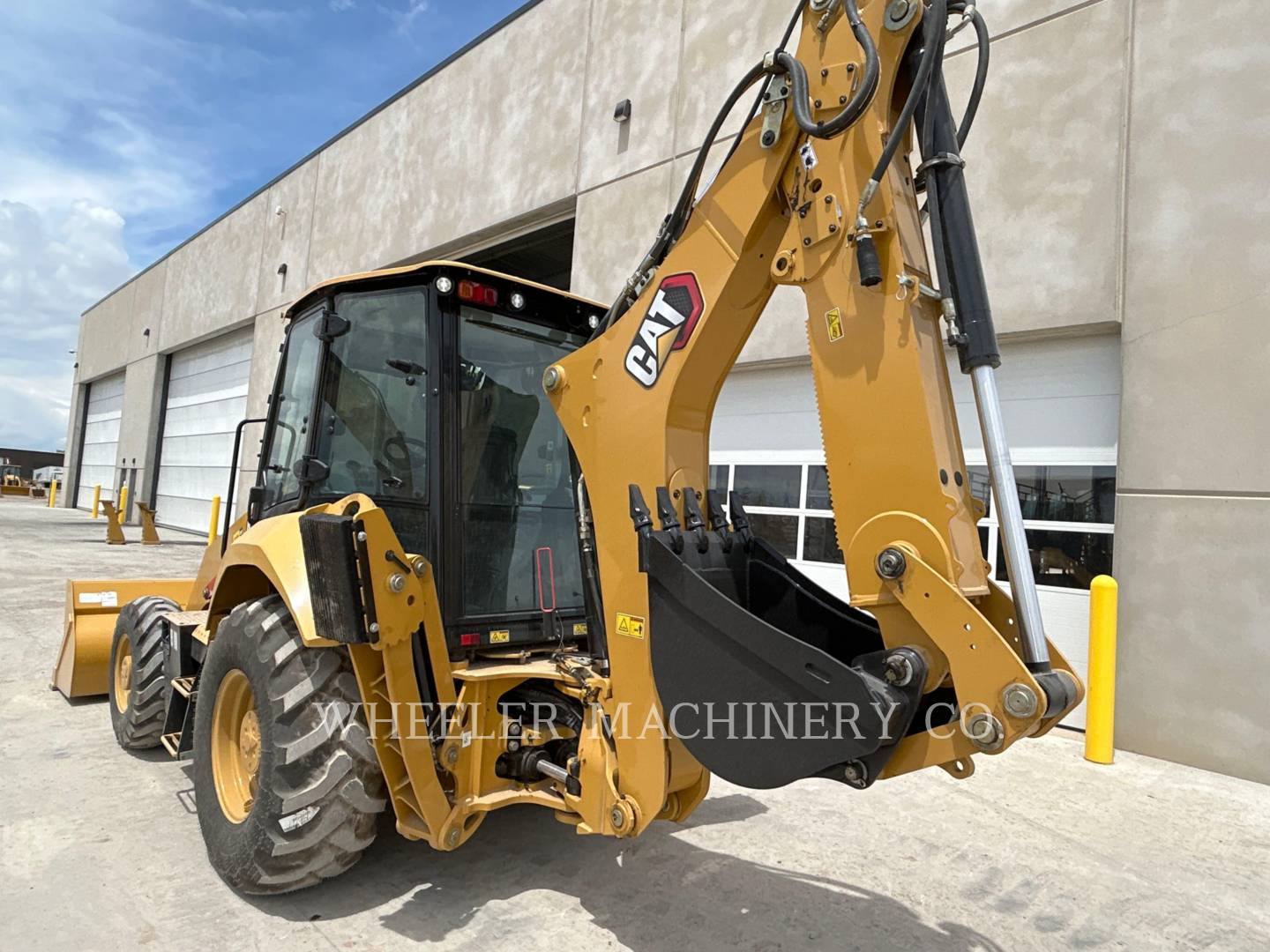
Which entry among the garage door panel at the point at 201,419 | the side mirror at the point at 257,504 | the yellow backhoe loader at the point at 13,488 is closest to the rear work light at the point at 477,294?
the side mirror at the point at 257,504

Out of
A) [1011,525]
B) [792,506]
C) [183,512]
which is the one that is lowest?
[183,512]

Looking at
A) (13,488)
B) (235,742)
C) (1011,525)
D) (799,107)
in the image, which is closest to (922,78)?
(799,107)

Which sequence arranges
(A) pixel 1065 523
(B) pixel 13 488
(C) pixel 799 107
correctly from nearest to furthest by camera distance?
(C) pixel 799 107
(A) pixel 1065 523
(B) pixel 13 488

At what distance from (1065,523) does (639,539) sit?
469cm

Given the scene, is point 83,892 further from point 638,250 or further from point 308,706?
point 638,250

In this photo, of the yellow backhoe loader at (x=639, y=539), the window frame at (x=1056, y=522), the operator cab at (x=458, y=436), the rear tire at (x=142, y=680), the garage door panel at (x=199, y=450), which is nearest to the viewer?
the yellow backhoe loader at (x=639, y=539)

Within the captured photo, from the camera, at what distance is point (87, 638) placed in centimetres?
555

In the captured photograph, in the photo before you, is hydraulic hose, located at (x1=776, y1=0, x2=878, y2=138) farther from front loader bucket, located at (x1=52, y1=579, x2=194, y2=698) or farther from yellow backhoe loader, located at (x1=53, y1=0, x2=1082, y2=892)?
front loader bucket, located at (x1=52, y1=579, x2=194, y2=698)

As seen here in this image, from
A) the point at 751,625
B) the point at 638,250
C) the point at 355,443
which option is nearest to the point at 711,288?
the point at 751,625

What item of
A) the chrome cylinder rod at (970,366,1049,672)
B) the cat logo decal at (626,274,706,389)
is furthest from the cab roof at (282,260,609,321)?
the chrome cylinder rod at (970,366,1049,672)

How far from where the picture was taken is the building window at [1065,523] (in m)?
5.87

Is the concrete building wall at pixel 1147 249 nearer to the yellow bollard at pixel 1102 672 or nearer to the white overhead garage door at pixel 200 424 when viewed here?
the yellow bollard at pixel 1102 672

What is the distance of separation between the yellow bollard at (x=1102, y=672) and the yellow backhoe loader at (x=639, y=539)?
3384 mm

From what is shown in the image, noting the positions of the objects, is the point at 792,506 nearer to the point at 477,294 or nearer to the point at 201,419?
the point at 477,294
